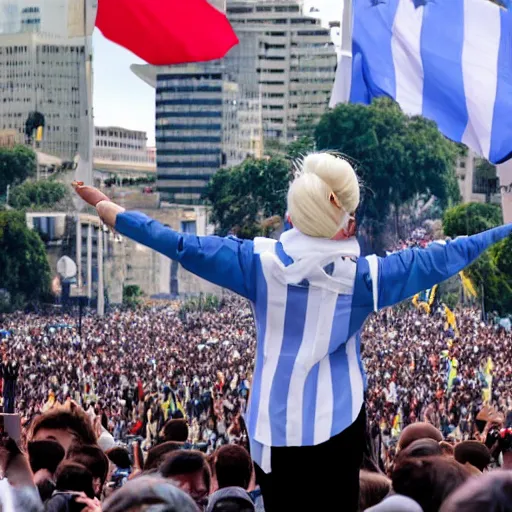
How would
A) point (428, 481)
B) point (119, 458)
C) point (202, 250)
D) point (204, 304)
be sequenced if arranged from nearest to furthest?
point (428, 481)
point (202, 250)
point (119, 458)
point (204, 304)

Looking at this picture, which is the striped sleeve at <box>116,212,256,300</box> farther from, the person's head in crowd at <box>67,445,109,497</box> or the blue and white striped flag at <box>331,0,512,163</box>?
the blue and white striped flag at <box>331,0,512,163</box>

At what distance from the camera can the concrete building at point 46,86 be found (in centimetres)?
1845

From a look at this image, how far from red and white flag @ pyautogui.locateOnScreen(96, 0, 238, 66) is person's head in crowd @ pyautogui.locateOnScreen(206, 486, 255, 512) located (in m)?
6.40

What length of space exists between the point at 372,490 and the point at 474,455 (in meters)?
1.47

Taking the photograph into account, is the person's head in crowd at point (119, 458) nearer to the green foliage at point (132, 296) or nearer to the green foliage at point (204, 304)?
the green foliage at point (204, 304)

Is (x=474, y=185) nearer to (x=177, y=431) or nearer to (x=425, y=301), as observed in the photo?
(x=425, y=301)

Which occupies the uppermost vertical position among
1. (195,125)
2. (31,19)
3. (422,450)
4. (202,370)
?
(31,19)

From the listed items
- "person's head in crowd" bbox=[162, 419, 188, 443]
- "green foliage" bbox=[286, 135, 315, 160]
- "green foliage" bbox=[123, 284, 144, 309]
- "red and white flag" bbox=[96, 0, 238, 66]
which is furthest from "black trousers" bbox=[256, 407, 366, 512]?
"green foliage" bbox=[123, 284, 144, 309]

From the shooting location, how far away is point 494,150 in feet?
34.8

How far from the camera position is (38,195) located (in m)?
19.2

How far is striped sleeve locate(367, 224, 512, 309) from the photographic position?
4.65m

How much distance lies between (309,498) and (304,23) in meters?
12.4

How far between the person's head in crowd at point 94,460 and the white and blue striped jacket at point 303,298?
1.31 meters

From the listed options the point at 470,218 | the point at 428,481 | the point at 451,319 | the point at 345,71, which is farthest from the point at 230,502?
the point at 451,319
